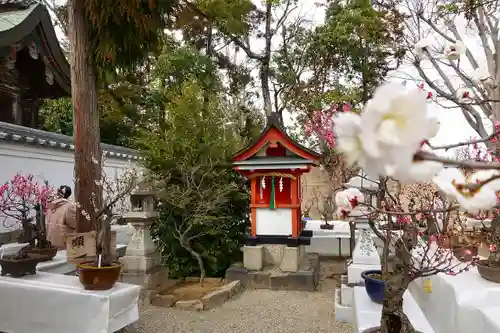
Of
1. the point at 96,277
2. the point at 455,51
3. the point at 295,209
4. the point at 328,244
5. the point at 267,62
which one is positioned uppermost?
the point at 267,62

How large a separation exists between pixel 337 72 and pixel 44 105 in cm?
1123

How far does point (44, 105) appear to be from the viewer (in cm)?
1434

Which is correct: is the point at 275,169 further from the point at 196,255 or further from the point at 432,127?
the point at 432,127

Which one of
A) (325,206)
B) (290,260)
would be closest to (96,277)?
(290,260)

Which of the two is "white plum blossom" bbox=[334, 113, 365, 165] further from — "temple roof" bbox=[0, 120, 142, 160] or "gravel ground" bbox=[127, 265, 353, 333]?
"temple roof" bbox=[0, 120, 142, 160]

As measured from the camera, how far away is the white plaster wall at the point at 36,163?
784 centimetres

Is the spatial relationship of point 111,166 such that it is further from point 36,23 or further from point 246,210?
point 246,210

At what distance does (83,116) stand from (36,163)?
15.0 ft

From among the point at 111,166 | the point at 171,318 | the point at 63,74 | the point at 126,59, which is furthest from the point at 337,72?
the point at 171,318

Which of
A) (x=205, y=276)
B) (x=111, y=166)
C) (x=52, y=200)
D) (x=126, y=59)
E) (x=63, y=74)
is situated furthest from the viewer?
(x=111, y=166)

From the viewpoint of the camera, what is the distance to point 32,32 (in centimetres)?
816

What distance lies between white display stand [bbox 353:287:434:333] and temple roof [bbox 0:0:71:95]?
7.54m

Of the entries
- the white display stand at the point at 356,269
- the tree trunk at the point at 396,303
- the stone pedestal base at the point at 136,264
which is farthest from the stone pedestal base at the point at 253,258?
the tree trunk at the point at 396,303

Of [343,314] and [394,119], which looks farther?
[343,314]
